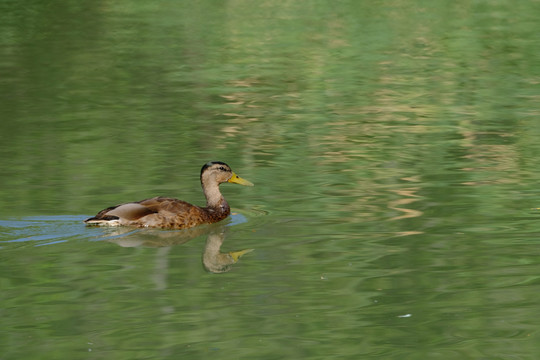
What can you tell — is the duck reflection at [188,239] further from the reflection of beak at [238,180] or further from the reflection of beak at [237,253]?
the reflection of beak at [238,180]

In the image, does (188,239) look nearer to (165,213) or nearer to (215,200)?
(165,213)

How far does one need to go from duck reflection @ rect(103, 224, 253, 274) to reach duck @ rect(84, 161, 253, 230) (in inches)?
3.6

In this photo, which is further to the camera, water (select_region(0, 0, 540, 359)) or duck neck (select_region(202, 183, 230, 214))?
duck neck (select_region(202, 183, 230, 214))

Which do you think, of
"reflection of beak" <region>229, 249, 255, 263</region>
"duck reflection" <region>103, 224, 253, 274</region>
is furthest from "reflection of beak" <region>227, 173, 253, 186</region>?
"reflection of beak" <region>229, 249, 255, 263</region>

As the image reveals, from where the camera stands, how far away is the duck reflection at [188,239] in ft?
39.8

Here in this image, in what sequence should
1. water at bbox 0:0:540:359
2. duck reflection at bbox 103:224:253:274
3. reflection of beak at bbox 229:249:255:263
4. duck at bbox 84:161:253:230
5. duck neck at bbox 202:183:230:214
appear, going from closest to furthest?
water at bbox 0:0:540:359
duck reflection at bbox 103:224:253:274
reflection of beak at bbox 229:249:255:263
duck at bbox 84:161:253:230
duck neck at bbox 202:183:230:214

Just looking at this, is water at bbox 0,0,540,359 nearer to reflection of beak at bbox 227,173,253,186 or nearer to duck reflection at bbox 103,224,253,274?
duck reflection at bbox 103,224,253,274

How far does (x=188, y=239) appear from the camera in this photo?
13.5m

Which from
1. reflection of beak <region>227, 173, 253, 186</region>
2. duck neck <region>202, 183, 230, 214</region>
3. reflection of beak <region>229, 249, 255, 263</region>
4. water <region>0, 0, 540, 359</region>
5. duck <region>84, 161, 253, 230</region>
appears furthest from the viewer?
reflection of beak <region>227, 173, 253, 186</region>

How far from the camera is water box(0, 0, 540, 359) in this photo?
32.4 feet

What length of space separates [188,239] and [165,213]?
16.4 inches

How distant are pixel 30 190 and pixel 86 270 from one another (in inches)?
162

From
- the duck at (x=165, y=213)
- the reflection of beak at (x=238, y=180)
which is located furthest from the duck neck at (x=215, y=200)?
the reflection of beak at (x=238, y=180)

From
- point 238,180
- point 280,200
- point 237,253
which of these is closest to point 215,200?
point 238,180
